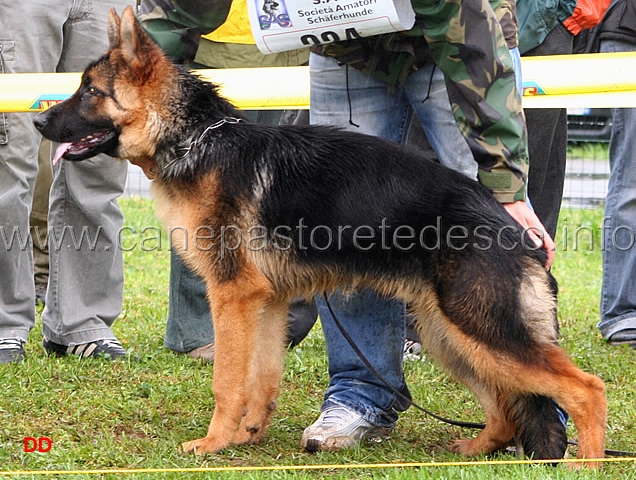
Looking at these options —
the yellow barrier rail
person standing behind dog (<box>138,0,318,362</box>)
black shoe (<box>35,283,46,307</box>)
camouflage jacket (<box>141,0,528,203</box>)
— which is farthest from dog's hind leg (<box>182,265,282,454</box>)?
black shoe (<box>35,283,46,307</box>)

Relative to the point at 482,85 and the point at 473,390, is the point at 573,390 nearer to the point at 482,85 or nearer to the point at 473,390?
the point at 473,390

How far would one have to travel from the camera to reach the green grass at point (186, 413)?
11.7 ft

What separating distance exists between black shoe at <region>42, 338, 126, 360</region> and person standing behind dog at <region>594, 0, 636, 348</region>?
3181mm

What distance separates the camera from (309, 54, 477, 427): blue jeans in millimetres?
4031

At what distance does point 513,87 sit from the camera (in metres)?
3.67

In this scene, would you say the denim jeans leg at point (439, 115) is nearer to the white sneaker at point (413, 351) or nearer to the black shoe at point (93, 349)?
the white sneaker at point (413, 351)

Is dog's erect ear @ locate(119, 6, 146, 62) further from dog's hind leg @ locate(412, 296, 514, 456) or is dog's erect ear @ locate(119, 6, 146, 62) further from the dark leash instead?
dog's hind leg @ locate(412, 296, 514, 456)

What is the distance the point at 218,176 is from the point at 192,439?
120cm

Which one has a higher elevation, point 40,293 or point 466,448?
point 466,448

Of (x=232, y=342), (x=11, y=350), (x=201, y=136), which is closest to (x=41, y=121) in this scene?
(x=201, y=136)

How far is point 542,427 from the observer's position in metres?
3.67

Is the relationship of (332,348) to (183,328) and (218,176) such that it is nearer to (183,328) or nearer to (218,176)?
(218,176)

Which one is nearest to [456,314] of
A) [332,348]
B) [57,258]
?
[332,348]

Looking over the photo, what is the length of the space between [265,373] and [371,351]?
50 centimetres
